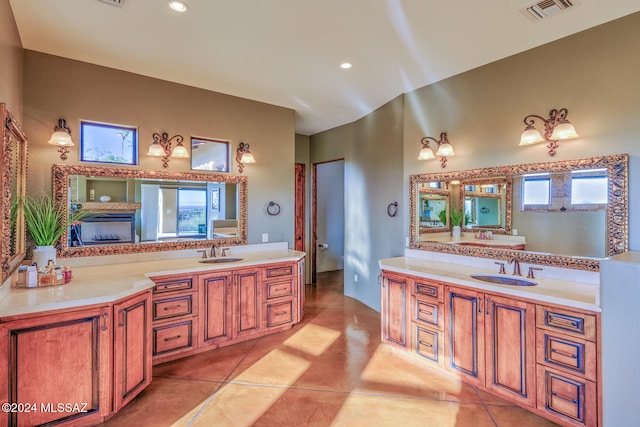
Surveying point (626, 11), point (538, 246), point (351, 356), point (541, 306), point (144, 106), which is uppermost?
point (626, 11)

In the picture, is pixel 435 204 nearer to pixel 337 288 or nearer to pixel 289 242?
pixel 289 242

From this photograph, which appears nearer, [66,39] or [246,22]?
[246,22]

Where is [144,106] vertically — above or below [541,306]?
above

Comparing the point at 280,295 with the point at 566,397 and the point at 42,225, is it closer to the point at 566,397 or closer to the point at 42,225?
the point at 42,225

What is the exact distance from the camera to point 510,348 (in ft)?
7.82

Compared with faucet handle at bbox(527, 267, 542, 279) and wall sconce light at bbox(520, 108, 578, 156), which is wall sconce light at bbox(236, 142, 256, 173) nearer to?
wall sconce light at bbox(520, 108, 578, 156)

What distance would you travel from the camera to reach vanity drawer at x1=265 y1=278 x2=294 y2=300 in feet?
12.0

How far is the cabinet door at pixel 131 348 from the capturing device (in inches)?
87.0

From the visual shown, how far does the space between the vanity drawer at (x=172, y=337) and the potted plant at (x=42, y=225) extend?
1057 millimetres

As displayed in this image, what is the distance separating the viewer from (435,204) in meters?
3.67

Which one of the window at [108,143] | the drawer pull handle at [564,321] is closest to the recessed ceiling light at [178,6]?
the window at [108,143]

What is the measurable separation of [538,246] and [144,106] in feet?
13.6

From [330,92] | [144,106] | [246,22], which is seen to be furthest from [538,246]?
[144,106]

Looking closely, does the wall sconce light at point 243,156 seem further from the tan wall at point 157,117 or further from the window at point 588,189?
the window at point 588,189
